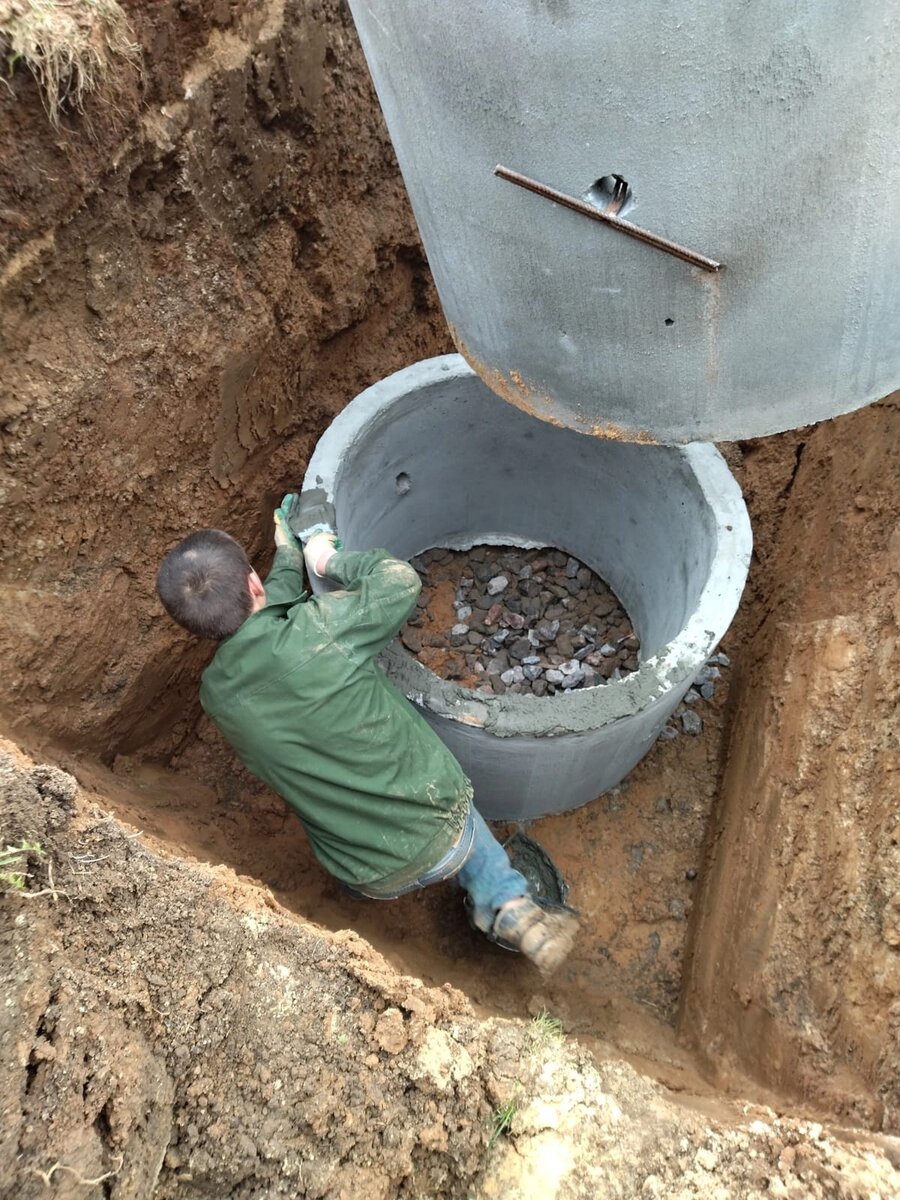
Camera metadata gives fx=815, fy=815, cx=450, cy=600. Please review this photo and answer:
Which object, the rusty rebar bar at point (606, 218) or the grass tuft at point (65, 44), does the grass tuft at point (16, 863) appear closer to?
the rusty rebar bar at point (606, 218)

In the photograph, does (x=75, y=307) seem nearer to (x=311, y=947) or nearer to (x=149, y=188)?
(x=149, y=188)

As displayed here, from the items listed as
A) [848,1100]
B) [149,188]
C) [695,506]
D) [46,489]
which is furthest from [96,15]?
[848,1100]

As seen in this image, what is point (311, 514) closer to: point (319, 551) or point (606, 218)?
point (319, 551)

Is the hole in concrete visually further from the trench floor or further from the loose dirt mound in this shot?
the trench floor

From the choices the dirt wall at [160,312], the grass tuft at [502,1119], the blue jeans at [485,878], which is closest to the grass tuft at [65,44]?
the dirt wall at [160,312]

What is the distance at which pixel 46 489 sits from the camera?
7.76 feet

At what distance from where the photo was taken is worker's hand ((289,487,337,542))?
253 centimetres

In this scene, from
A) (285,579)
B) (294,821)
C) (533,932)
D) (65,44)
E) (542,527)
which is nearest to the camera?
(65,44)

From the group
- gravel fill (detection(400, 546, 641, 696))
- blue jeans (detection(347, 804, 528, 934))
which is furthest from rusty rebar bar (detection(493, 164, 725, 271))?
gravel fill (detection(400, 546, 641, 696))

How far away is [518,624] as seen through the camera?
148 inches

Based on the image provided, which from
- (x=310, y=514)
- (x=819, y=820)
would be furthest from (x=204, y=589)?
(x=819, y=820)

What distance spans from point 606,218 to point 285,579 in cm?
131

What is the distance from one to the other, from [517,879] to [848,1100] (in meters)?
1.03

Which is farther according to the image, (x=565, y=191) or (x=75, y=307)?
(x=75, y=307)
